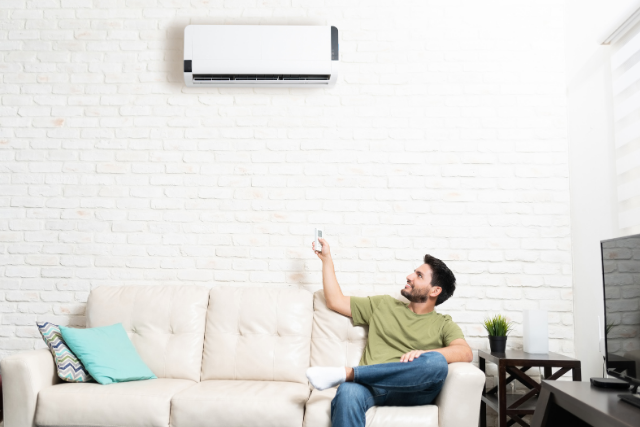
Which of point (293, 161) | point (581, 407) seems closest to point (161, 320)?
point (293, 161)

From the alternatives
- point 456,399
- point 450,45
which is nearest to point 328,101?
point 450,45

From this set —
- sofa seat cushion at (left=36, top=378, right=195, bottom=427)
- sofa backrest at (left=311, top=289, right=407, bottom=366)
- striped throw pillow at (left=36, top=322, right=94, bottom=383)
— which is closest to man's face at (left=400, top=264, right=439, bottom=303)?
sofa backrest at (left=311, top=289, right=407, bottom=366)

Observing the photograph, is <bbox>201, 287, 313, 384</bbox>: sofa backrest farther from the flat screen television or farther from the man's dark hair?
the flat screen television

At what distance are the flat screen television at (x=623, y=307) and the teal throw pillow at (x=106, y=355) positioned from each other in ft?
6.79

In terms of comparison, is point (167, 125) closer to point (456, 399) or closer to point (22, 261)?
point (22, 261)

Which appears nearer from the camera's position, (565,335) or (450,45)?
(565,335)

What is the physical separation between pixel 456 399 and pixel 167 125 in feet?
7.37

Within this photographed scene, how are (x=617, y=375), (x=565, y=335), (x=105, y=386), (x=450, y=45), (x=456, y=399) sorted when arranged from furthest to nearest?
(x=450, y=45)
(x=565, y=335)
(x=105, y=386)
(x=456, y=399)
(x=617, y=375)

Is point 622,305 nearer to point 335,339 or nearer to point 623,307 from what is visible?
point 623,307

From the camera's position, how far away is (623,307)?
68.7 inches

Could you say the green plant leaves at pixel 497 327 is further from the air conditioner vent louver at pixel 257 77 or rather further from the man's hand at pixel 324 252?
the air conditioner vent louver at pixel 257 77

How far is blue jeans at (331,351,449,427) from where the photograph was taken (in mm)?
2184

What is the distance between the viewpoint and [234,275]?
309 centimetres

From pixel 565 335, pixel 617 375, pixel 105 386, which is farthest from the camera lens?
pixel 565 335
